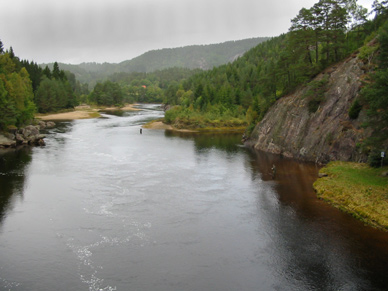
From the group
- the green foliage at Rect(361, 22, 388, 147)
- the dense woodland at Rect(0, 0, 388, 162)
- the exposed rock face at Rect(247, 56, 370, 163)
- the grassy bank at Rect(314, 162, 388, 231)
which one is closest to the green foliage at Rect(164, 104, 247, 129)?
the dense woodland at Rect(0, 0, 388, 162)

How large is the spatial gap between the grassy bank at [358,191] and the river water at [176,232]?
4.70ft

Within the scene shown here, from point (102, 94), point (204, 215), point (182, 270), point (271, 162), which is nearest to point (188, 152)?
point (271, 162)

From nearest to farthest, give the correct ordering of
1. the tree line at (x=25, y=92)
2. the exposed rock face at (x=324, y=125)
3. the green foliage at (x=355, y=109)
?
the exposed rock face at (x=324, y=125)
the green foliage at (x=355, y=109)
the tree line at (x=25, y=92)

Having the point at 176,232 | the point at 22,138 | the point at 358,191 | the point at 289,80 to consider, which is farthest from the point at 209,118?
the point at 176,232

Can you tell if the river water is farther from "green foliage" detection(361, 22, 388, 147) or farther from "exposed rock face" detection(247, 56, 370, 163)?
"green foliage" detection(361, 22, 388, 147)

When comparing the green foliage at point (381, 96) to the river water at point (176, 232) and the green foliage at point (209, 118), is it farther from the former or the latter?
the green foliage at point (209, 118)

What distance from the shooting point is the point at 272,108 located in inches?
2985

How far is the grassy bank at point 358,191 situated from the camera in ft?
103

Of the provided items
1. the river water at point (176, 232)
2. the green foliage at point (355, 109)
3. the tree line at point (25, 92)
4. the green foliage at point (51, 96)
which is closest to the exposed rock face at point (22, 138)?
the tree line at point (25, 92)

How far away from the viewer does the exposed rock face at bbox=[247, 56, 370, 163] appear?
168ft

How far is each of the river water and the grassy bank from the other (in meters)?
1.43

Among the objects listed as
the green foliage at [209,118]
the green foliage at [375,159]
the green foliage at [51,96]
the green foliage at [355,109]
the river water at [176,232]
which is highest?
the green foliage at [51,96]

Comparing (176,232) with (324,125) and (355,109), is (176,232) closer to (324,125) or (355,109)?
(355,109)

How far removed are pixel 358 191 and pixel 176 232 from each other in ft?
69.9
